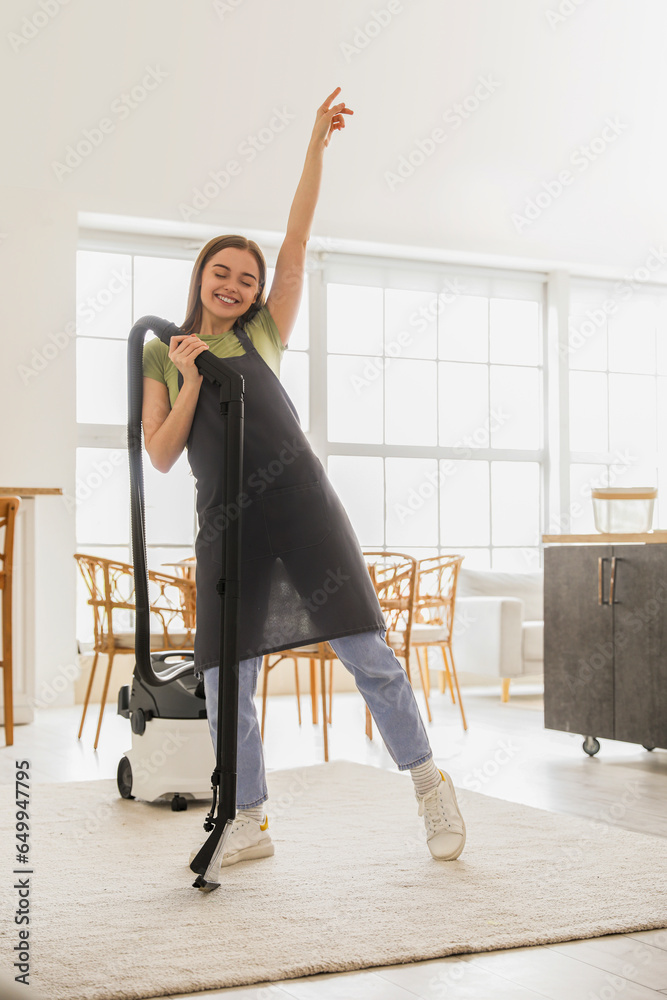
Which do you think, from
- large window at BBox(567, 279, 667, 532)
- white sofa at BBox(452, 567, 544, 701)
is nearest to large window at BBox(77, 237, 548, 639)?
large window at BBox(567, 279, 667, 532)

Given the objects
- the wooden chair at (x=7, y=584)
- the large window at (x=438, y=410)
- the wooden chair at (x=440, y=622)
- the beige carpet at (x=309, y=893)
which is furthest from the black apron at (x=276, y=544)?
the large window at (x=438, y=410)

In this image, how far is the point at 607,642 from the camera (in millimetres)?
3713

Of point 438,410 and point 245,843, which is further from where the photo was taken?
point 438,410

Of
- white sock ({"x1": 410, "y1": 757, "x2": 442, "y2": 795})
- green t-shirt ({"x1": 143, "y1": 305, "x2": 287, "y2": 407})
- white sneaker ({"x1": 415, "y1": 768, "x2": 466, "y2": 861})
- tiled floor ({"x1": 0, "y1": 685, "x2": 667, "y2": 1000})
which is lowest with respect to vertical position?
tiled floor ({"x1": 0, "y1": 685, "x2": 667, "y2": 1000})

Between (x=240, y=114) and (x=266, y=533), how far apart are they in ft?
15.2

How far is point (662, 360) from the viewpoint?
8.22 metres

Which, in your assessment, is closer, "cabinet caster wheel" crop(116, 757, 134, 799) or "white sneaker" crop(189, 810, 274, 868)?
"white sneaker" crop(189, 810, 274, 868)

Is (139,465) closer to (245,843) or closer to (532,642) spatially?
(245,843)

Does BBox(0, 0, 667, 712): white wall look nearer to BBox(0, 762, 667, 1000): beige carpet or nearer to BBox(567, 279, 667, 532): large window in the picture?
BBox(567, 279, 667, 532): large window

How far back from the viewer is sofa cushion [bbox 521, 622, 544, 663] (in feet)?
19.7

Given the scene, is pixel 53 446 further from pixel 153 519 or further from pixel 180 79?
pixel 180 79

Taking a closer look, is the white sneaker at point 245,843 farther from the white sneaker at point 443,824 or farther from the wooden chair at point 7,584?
the wooden chair at point 7,584

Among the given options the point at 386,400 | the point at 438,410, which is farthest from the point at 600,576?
the point at 438,410

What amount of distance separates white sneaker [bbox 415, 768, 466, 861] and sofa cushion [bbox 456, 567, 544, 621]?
4.16 m
